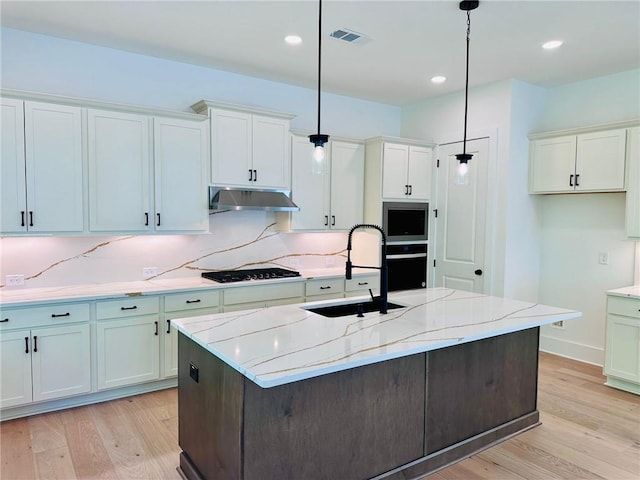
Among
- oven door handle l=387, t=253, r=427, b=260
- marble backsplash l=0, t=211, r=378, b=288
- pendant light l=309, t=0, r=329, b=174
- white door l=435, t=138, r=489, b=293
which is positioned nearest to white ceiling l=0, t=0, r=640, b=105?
pendant light l=309, t=0, r=329, b=174

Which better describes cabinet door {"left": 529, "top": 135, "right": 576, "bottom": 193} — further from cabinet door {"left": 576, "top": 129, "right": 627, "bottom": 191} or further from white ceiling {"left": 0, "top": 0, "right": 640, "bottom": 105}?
white ceiling {"left": 0, "top": 0, "right": 640, "bottom": 105}

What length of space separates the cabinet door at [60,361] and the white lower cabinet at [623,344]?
169 inches

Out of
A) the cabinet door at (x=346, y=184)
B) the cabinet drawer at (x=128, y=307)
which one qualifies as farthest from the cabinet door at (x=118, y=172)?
the cabinet door at (x=346, y=184)

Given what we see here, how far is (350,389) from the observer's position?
2229 millimetres

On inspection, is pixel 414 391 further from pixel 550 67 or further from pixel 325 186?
pixel 550 67

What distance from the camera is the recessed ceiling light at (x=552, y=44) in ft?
11.5

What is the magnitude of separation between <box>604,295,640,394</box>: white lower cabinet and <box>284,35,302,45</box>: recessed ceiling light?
11.2ft

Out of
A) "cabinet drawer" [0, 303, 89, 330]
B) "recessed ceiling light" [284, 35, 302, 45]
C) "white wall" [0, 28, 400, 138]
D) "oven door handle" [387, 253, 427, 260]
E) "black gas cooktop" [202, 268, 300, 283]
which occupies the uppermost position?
"recessed ceiling light" [284, 35, 302, 45]

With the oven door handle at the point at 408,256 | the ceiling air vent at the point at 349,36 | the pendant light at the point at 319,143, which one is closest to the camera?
the pendant light at the point at 319,143

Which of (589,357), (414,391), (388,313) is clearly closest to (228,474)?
(414,391)

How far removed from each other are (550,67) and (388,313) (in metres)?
3.00

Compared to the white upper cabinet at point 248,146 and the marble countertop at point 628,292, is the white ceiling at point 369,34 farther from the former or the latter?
the marble countertop at point 628,292

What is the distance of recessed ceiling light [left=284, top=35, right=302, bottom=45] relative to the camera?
3.45 m

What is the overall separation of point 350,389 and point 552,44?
125 inches
